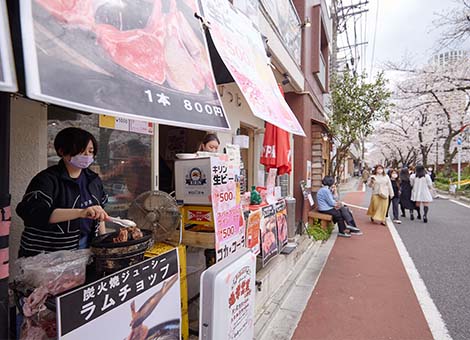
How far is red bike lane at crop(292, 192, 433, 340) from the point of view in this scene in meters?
3.27

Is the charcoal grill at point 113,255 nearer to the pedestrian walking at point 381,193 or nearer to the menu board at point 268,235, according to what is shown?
the menu board at point 268,235

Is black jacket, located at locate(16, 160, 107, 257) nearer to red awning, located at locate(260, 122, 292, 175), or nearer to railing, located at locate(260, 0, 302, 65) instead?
red awning, located at locate(260, 122, 292, 175)

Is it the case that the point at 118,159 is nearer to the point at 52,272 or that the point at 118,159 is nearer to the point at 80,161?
the point at 80,161

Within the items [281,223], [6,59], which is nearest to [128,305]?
[6,59]

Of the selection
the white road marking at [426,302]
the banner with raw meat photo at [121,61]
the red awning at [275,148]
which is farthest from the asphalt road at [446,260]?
the banner with raw meat photo at [121,61]

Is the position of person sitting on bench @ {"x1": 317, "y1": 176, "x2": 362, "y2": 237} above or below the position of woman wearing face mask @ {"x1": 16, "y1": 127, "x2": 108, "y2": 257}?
below

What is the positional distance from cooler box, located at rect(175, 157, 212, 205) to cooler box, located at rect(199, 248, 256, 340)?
62 cm

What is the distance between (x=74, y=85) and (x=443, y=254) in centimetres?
769

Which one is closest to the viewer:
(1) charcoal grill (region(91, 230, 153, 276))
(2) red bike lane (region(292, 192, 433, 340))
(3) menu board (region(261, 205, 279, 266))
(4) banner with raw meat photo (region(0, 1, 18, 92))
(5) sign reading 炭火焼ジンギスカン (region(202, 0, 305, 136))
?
(4) banner with raw meat photo (region(0, 1, 18, 92))

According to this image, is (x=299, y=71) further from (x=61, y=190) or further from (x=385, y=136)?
(x=385, y=136)

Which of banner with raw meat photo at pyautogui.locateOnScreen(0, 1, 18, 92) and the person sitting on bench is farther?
the person sitting on bench

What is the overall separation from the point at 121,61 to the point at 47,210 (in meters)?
1.05

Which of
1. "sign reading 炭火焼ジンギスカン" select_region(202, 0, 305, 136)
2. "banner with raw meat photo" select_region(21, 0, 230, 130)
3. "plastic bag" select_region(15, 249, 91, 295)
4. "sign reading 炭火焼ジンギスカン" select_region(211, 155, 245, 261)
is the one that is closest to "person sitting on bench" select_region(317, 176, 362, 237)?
"sign reading 炭火焼ジンギスカン" select_region(202, 0, 305, 136)

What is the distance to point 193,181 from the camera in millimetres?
2619
